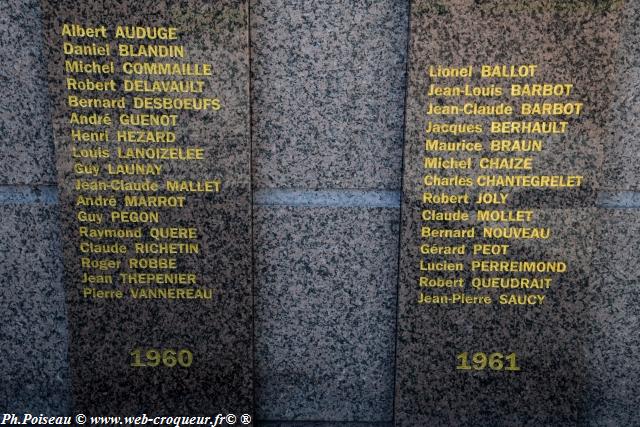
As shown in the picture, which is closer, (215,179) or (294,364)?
(215,179)

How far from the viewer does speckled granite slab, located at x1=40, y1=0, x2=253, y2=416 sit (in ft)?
7.73

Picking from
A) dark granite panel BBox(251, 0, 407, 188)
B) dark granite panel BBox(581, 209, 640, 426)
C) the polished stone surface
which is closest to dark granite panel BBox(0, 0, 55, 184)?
dark granite panel BBox(251, 0, 407, 188)

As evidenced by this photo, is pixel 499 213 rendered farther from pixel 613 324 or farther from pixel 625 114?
pixel 613 324

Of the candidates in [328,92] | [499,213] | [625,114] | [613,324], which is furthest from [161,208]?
[613,324]

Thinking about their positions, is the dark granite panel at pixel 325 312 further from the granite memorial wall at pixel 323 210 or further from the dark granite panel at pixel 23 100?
the dark granite panel at pixel 23 100

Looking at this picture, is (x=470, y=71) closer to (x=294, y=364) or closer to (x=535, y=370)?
(x=535, y=370)

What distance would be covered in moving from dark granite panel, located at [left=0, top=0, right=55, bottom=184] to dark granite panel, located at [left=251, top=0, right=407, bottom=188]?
105 centimetres

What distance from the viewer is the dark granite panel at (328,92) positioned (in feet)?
8.20

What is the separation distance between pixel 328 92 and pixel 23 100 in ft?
4.97

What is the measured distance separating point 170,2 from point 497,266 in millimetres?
1984

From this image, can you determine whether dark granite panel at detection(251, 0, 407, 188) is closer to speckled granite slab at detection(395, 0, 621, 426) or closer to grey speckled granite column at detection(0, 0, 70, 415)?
speckled granite slab at detection(395, 0, 621, 426)

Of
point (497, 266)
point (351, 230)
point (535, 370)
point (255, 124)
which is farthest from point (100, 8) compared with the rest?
point (535, 370)

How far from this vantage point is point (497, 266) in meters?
2.56

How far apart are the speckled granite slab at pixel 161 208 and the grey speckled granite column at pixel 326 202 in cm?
19
